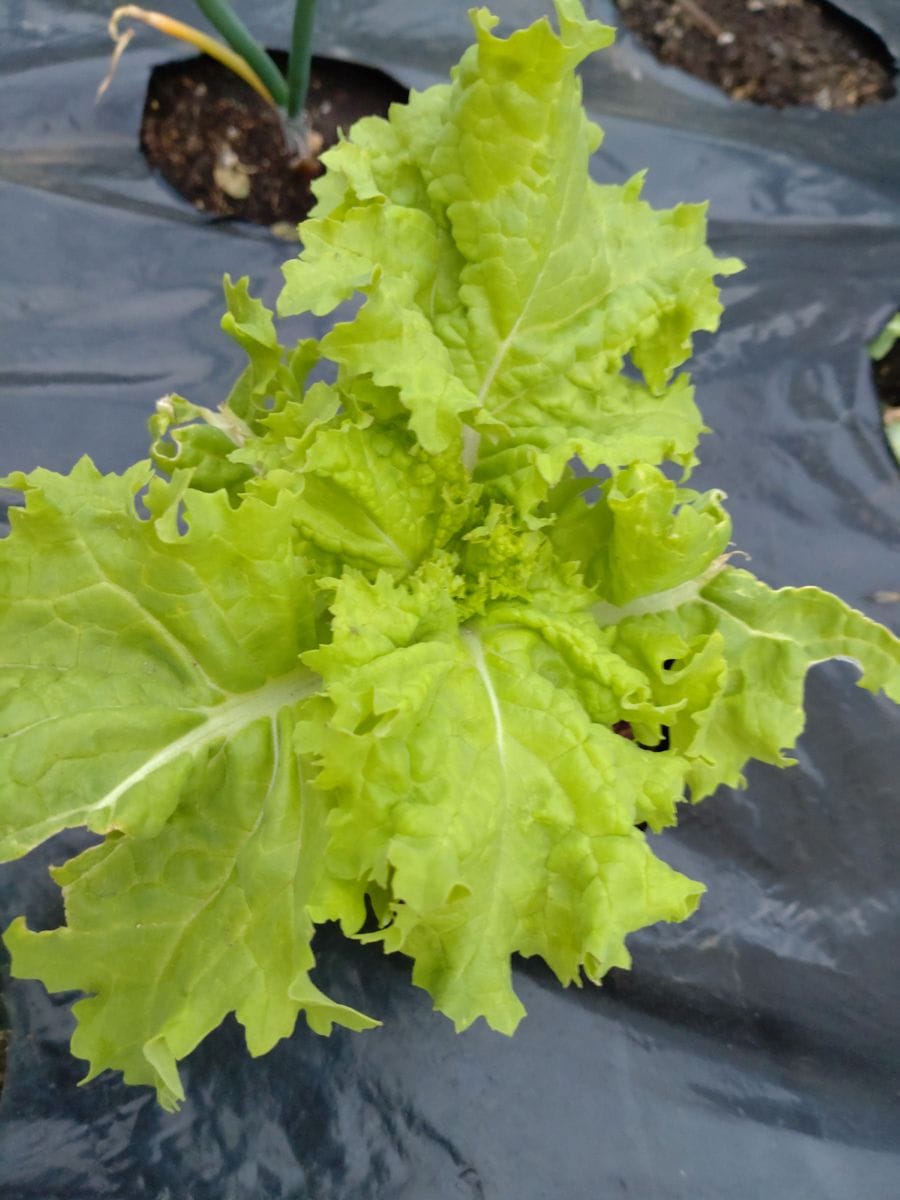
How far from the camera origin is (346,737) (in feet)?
4.07

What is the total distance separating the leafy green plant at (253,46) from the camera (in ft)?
7.07

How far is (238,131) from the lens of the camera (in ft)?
9.44

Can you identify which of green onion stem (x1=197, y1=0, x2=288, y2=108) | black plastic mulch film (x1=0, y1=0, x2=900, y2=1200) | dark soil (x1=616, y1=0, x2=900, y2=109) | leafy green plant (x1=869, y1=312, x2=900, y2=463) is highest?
dark soil (x1=616, y1=0, x2=900, y2=109)

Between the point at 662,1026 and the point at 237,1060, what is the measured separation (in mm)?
895

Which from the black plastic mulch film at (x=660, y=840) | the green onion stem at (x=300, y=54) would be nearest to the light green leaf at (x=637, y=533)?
the black plastic mulch film at (x=660, y=840)

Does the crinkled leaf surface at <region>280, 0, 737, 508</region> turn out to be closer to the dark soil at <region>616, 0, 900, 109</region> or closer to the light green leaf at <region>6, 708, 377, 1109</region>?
the light green leaf at <region>6, 708, 377, 1109</region>

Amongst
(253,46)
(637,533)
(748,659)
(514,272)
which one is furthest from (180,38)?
(748,659)

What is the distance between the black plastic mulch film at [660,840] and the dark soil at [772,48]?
0.74ft

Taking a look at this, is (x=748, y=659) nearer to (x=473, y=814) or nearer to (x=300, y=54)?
(x=473, y=814)

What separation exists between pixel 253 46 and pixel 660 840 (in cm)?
220

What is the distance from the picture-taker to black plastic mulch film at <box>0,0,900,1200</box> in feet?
5.93

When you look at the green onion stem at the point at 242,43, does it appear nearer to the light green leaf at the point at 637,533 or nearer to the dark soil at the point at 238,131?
the dark soil at the point at 238,131

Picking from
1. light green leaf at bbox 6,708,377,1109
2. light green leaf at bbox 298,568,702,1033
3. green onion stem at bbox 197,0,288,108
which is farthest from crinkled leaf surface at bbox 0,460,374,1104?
green onion stem at bbox 197,0,288,108

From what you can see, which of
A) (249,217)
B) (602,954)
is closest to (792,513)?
(602,954)
